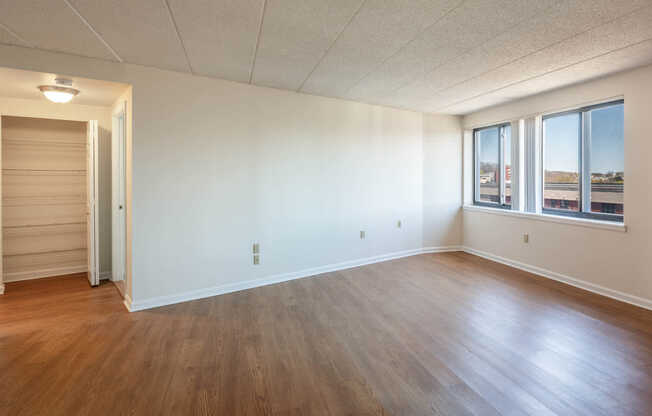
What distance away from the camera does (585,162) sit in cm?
391

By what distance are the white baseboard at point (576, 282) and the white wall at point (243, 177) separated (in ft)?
5.39

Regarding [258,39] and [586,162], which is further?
[586,162]

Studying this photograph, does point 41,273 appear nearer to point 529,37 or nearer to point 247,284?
point 247,284

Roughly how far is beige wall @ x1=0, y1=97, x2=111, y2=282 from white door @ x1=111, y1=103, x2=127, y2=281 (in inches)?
9.9

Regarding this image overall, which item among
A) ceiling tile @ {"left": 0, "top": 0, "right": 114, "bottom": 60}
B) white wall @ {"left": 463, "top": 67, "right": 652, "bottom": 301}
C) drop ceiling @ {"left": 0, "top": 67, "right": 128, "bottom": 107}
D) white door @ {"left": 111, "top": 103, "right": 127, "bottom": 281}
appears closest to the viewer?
ceiling tile @ {"left": 0, "top": 0, "right": 114, "bottom": 60}

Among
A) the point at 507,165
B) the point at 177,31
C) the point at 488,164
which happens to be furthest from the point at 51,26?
the point at 488,164

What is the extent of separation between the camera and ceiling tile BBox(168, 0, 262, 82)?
208 cm

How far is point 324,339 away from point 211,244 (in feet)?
5.78

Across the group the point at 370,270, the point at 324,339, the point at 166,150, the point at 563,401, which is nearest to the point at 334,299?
the point at 324,339

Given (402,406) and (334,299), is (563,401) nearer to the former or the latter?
(402,406)

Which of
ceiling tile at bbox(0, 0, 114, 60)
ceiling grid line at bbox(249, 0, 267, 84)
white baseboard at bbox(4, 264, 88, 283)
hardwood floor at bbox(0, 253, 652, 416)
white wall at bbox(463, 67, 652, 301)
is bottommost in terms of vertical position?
hardwood floor at bbox(0, 253, 652, 416)

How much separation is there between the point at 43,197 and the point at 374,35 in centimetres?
474

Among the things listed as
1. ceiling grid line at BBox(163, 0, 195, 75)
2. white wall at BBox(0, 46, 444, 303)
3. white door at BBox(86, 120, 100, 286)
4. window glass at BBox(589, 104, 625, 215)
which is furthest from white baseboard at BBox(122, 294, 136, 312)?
window glass at BBox(589, 104, 625, 215)

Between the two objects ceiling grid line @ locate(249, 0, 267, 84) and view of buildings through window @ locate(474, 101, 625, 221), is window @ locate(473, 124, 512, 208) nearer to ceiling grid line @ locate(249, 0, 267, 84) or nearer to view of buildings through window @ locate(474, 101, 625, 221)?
view of buildings through window @ locate(474, 101, 625, 221)
